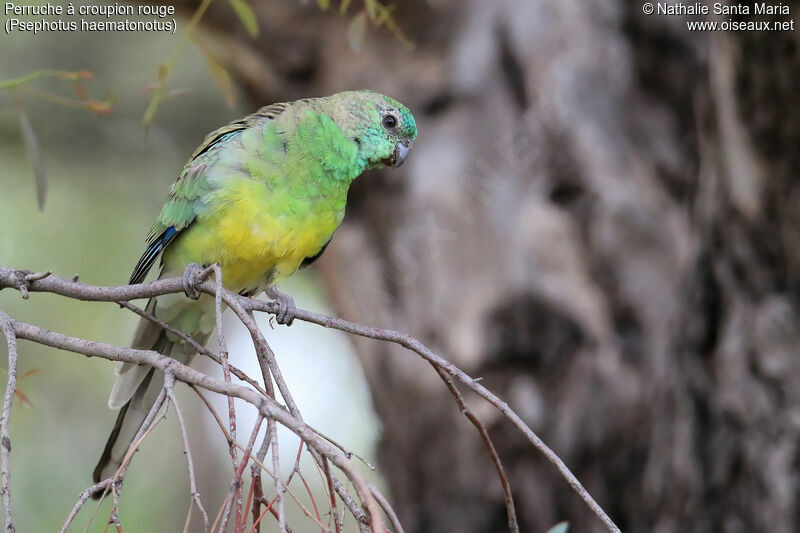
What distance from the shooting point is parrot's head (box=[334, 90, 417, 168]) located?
329cm

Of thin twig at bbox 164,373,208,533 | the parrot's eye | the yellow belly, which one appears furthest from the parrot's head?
thin twig at bbox 164,373,208,533

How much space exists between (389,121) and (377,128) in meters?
0.06

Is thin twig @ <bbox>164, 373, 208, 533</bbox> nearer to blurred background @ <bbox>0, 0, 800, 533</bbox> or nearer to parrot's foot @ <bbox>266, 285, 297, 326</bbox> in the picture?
parrot's foot @ <bbox>266, 285, 297, 326</bbox>

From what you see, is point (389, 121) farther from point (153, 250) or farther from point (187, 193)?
point (153, 250)

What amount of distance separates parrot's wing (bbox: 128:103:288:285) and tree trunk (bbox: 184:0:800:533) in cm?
127

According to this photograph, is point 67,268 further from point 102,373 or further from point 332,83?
point 332,83

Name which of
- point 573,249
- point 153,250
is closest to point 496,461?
point 153,250

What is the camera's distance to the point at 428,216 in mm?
4516

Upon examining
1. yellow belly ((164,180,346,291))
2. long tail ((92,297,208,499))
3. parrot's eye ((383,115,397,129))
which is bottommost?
long tail ((92,297,208,499))

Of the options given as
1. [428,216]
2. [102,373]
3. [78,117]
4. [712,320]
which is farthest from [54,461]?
[712,320]

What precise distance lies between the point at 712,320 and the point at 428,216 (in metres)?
1.59

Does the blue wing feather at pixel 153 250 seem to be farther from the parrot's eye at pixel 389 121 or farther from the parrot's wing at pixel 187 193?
the parrot's eye at pixel 389 121

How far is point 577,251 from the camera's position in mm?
4219

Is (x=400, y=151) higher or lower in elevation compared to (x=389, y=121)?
lower
